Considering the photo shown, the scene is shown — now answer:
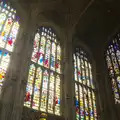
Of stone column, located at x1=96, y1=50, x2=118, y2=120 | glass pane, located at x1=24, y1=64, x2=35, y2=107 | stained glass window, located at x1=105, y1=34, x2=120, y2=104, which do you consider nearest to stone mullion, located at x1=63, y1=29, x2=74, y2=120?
glass pane, located at x1=24, y1=64, x2=35, y2=107

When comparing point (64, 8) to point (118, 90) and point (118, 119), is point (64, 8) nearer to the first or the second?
point (118, 90)

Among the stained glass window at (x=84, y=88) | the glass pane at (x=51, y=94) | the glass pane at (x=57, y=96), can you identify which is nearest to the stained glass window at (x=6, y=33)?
the glass pane at (x=51, y=94)

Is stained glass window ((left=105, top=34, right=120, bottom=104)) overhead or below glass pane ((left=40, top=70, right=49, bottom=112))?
overhead

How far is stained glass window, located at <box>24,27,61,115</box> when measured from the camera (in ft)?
32.0

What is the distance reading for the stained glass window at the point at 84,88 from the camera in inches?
450

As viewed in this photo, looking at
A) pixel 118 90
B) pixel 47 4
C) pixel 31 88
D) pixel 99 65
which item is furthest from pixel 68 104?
pixel 47 4

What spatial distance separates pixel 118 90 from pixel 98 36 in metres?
5.07

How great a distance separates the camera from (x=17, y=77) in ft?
29.8

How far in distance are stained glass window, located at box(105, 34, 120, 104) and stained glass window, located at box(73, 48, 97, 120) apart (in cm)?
156

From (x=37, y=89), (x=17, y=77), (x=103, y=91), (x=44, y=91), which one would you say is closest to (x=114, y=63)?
(x=103, y=91)

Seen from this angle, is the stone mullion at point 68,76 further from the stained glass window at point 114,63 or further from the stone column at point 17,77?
the stained glass window at point 114,63

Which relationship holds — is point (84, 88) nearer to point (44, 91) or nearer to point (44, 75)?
point (44, 75)

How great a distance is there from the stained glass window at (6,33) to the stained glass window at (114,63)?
7849mm

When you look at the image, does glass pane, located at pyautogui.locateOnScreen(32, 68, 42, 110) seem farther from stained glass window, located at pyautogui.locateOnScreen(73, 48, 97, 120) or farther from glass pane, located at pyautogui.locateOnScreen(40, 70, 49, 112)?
stained glass window, located at pyautogui.locateOnScreen(73, 48, 97, 120)
